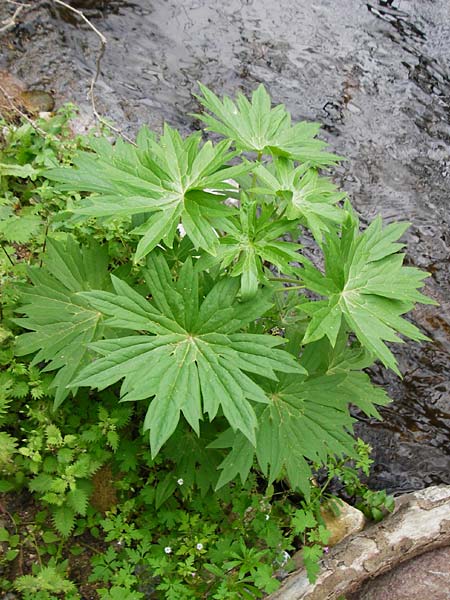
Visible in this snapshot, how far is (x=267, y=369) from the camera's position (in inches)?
67.4

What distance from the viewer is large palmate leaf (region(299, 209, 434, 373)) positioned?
71.6 inches

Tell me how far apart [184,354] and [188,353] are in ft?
0.05

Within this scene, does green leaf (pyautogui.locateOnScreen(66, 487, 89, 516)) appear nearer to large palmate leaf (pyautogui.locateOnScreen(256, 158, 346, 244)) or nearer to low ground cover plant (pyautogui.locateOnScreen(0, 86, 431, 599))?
low ground cover plant (pyautogui.locateOnScreen(0, 86, 431, 599))

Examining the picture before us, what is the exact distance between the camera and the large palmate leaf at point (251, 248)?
1.81 meters

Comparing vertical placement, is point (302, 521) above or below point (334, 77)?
below

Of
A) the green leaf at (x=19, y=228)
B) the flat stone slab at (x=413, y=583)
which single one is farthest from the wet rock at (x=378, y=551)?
the green leaf at (x=19, y=228)

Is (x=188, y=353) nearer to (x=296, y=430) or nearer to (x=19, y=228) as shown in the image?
(x=296, y=430)

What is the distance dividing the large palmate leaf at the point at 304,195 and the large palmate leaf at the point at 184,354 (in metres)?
0.39

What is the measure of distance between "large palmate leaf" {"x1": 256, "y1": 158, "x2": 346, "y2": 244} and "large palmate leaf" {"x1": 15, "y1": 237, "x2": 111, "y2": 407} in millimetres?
767

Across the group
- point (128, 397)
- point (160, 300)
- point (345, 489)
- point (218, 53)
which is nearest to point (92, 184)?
A: point (160, 300)

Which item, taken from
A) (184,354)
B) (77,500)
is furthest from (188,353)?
(77,500)

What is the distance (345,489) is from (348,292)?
5.93 ft

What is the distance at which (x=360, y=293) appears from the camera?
1.93m

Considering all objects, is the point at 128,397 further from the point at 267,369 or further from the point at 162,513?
the point at 162,513
